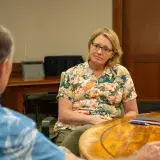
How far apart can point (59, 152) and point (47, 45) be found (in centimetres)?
383

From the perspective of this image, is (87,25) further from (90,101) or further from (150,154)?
(150,154)

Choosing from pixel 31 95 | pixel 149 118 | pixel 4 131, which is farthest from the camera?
pixel 31 95

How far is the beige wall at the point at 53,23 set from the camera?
15.6 feet

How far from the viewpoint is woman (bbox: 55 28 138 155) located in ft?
8.61

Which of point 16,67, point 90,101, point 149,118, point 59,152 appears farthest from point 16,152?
point 16,67

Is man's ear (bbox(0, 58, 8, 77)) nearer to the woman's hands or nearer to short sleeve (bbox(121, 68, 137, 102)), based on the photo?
the woman's hands

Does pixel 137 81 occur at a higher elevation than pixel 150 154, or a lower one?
lower

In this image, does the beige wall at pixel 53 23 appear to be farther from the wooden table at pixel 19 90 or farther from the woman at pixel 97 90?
the woman at pixel 97 90

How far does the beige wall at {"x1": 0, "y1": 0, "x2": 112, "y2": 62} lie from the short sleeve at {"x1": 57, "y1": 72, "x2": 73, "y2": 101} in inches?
85.1

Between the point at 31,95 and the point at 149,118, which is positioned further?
the point at 31,95

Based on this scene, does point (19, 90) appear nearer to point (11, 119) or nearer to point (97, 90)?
point (97, 90)

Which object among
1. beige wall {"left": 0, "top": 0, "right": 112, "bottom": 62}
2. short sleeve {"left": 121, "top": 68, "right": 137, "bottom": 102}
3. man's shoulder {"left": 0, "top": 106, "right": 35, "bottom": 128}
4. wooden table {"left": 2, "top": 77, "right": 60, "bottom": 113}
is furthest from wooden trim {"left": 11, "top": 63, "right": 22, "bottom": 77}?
man's shoulder {"left": 0, "top": 106, "right": 35, "bottom": 128}

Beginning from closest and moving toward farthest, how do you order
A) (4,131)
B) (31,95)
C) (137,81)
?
(4,131)
(31,95)
(137,81)

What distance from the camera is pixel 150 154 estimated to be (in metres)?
1.32
